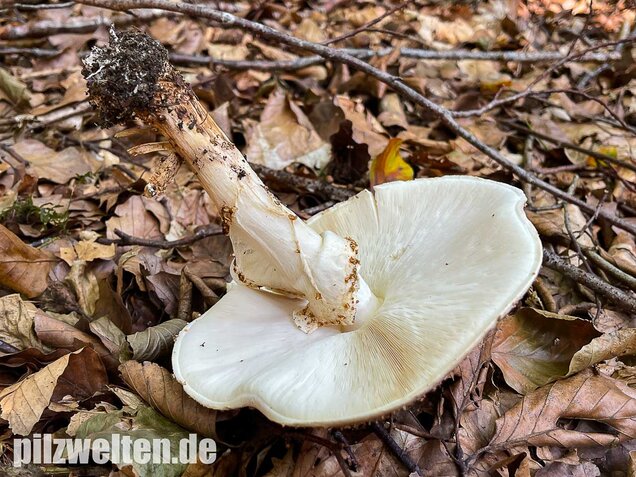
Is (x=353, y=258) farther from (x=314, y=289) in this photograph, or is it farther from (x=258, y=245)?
(x=258, y=245)

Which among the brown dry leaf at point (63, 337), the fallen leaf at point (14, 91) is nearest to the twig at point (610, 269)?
the brown dry leaf at point (63, 337)

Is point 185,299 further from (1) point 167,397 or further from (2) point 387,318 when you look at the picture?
(2) point 387,318

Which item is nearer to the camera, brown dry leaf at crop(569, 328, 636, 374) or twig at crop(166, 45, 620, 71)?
brown dry leaf at crop(569, 328, 636, 374)

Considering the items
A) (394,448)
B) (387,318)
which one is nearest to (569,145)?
(387,318)

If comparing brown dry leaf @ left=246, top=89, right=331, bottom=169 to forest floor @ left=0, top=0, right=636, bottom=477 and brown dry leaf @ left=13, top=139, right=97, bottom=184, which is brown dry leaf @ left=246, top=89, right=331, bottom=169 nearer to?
forest floor @ left=0, top=0, right=636, bottom=477

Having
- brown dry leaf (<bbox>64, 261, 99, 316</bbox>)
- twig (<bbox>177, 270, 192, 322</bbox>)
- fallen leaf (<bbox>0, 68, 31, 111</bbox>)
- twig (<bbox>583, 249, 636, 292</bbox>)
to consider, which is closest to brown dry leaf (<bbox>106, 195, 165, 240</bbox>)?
brown dry leaf (<bbox>64, 261, 99, 316</bbox>)

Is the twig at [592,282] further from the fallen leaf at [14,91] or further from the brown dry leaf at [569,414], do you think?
the fallen leaf at [14,91]
